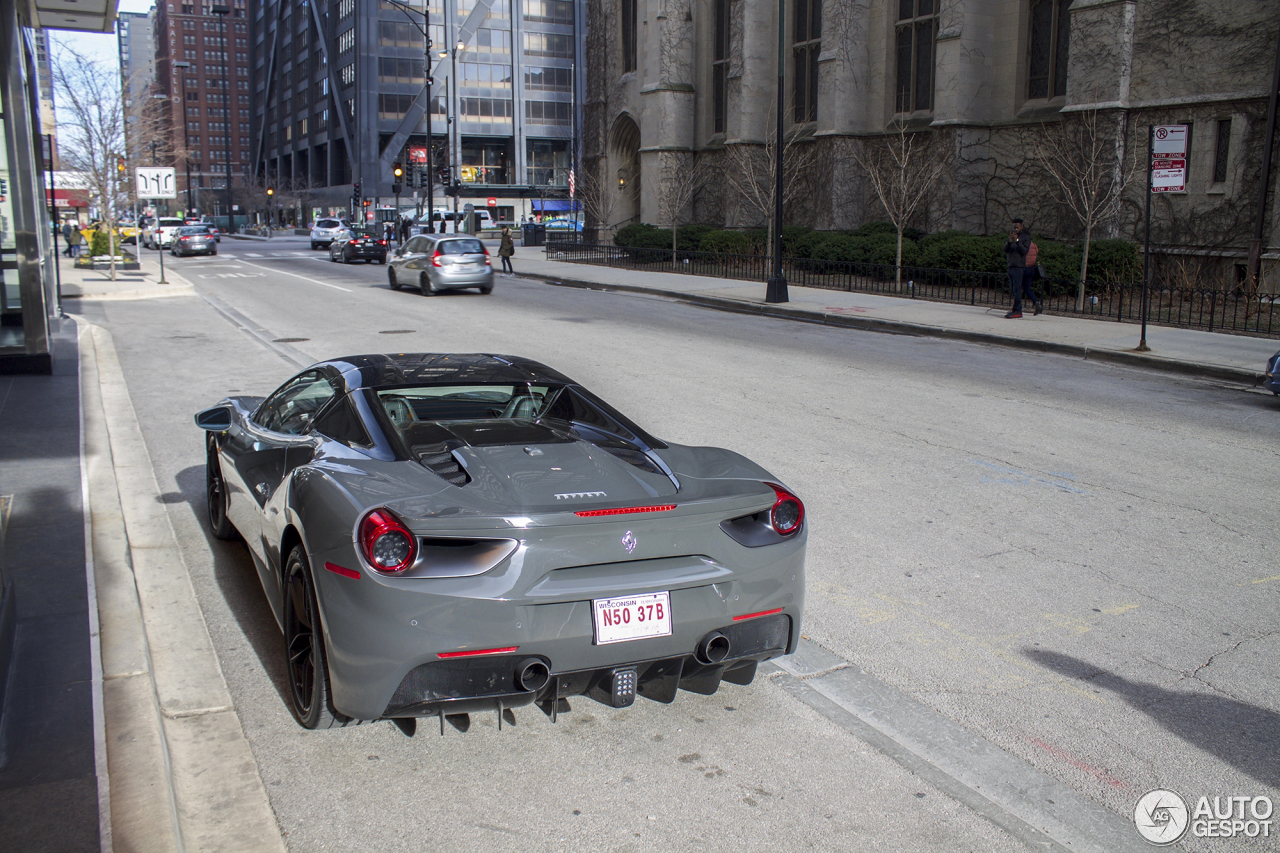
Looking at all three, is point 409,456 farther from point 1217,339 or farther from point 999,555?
point 1217,339

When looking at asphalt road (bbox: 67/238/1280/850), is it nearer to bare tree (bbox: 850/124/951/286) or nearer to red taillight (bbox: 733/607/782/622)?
red taillight (bbox: 733/607/782/622)

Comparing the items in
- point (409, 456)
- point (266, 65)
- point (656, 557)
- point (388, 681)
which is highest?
point (266, 65)

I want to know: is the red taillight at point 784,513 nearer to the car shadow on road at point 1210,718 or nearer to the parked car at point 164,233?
the car shadow on road at point 1210,718

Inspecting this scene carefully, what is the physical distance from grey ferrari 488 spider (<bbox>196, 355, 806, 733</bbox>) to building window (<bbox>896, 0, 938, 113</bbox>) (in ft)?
108

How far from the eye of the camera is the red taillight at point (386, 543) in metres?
3.40

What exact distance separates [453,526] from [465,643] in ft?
1.27

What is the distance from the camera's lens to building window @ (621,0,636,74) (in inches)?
1892

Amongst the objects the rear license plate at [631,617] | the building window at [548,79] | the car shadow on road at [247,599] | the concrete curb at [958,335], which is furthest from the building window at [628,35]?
the building window at [548,79]

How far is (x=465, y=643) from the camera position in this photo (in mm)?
3387

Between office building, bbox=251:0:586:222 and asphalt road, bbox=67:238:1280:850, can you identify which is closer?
asphalt road, bbox=67:238:1280:850

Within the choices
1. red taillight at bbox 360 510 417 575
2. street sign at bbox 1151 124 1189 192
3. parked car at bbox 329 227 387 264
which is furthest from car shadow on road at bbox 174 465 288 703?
parked car at bbox 329 227 387 264

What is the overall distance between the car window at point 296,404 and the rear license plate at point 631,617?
196cm

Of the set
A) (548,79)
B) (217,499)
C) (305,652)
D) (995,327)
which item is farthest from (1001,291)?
(548,79)

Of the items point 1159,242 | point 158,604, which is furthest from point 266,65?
point 158,604
